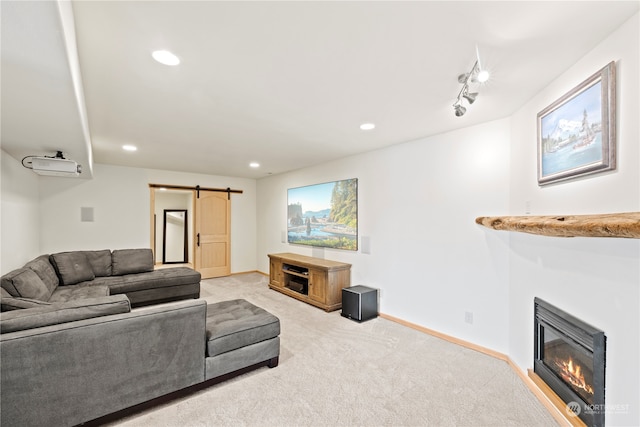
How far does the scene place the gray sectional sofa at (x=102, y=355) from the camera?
1618 millimetres

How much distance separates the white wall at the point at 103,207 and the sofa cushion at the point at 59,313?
391 centimetres

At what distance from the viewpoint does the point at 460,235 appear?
10.2 feet

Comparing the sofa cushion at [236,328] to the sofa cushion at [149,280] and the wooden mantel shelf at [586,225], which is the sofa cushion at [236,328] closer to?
the sofa cushion at [149,280]

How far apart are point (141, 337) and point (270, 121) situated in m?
2.18

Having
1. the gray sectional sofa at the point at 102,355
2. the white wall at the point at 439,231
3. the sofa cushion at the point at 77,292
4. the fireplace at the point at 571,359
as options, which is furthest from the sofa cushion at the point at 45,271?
the fireplace at the point at 571,359

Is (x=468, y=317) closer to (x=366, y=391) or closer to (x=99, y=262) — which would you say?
(x=366, y=391)

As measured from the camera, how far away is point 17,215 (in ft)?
11.5

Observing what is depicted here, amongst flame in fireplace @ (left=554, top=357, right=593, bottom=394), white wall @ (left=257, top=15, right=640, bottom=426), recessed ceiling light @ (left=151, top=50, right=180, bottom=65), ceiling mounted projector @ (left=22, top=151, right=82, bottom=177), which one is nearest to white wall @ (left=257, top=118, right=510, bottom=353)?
white wall @ (left=257, top=15, right=640, bottom=426)

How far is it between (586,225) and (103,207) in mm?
6549

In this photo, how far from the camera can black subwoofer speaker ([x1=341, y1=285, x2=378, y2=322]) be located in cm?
375

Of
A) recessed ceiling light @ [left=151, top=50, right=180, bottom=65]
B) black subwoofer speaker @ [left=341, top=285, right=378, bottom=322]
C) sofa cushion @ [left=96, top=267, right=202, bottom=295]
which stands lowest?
black subwoofer speaker @ [left=341, top=285, right=378, bottom=322]

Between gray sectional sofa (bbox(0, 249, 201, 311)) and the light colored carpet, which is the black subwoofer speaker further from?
gray sectional sofa (bbox(0, 249, 201, 311))

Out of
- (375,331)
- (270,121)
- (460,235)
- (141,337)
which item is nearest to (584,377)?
(460,235)

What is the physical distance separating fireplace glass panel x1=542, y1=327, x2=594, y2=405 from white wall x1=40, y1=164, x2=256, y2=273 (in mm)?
6238
